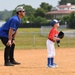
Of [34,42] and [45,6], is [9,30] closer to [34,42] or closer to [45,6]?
[34,42]

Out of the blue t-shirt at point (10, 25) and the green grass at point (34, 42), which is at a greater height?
the blue t-shirt at point (10, 25)

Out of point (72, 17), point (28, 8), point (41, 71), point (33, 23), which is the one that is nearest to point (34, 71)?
point (41, 71)

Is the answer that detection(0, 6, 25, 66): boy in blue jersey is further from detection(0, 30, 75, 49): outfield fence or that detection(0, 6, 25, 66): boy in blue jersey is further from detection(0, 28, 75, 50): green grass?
detection(0, 30, 75, 49): outfield fence

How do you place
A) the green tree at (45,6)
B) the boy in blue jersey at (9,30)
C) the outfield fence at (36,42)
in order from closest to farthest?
the boy in blue jersey at (9,30)
the outfield fence at (36,42)
the green tree at (45,6)

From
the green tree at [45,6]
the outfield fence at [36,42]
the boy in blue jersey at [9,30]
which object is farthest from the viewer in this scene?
the green tree at [45,6]


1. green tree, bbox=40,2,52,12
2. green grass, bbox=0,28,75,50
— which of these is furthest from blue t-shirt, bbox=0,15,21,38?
green tree, bbox=40,2,52,12

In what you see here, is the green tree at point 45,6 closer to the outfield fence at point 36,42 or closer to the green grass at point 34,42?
the outfield fence at point 36,42

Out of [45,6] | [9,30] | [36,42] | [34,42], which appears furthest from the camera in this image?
[45,6]

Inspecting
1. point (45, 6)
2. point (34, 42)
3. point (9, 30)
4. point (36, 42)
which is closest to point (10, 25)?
point (9, 30)

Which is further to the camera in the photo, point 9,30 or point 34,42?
point 34,42

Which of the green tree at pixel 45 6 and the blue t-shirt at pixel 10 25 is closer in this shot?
the blue t-shirt at pixel 10 25

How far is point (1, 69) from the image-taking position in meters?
9.95

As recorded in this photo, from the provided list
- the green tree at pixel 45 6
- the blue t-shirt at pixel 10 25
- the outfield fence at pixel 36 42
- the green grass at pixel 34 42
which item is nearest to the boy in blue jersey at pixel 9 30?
the blue t-shirt at pixel 10 25

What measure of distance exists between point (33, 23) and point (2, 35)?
75.3 m
